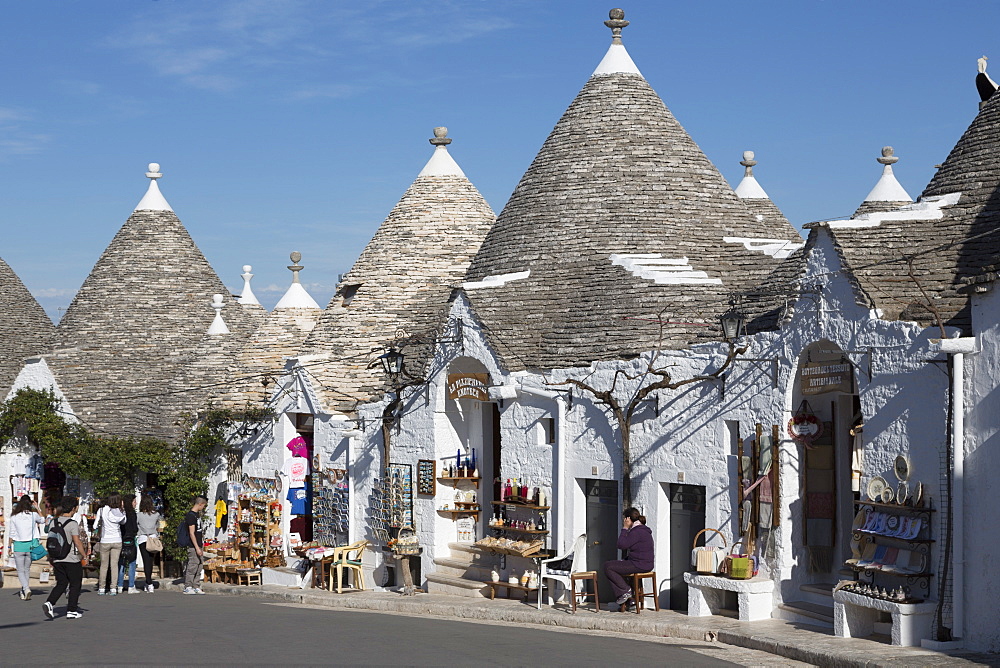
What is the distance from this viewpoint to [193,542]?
1788 centimetres

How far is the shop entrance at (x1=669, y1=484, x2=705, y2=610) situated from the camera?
16.2 m

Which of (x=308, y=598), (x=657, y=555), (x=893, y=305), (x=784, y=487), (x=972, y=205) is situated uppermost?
(x=972, y=205)

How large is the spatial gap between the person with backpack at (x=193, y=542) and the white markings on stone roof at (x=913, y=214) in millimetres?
9315

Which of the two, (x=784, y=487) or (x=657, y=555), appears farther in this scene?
(x=657, y=555)

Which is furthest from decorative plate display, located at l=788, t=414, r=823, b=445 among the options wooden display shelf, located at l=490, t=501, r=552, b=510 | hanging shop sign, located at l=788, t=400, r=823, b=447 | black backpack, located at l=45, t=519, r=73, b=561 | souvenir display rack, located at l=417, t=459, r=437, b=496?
black backpack, located at l=45, t=519, r=73, b=561

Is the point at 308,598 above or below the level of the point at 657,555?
below

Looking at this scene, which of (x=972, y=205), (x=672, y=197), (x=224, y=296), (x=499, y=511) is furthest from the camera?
(x=224, y=296)

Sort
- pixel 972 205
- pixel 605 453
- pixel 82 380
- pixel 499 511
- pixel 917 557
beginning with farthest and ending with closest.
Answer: pixel 82 380 → pixel 499 511 → pixel 605 453 → pixel 972 205 → pixel 917 557

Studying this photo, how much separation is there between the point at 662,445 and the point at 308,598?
6.85 metres

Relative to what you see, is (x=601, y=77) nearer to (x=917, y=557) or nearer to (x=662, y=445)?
(x=662, y=445)

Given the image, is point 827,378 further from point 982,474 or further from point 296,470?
point 296,470

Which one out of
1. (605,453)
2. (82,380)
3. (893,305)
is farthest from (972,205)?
(82,380)

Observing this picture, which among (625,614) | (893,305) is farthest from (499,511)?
(893,305)

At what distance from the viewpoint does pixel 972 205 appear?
47.8 ft
